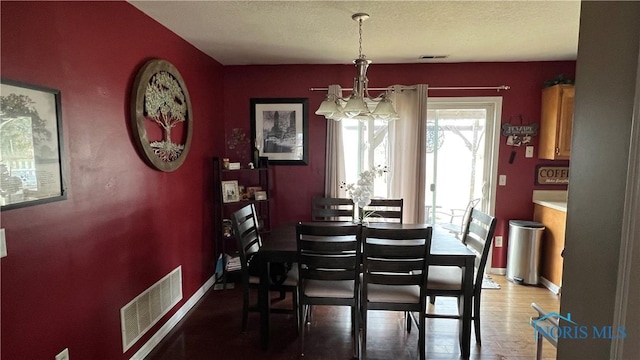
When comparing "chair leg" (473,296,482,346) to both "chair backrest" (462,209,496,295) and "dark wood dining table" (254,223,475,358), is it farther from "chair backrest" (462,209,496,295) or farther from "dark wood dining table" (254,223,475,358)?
"dark wood dining table" (254,223,475,358)

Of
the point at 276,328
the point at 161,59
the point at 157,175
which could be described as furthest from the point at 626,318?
the point at 161,59

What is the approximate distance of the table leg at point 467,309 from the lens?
2.30 meters

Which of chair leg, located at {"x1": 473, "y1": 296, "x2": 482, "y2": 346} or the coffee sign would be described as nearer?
chair leg, located at {"x1": 473, "y1": 296, "x2": 482, "y2": 346}

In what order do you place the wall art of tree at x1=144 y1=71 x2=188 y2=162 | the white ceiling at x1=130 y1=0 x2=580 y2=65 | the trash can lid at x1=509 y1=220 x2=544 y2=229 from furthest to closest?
the trash can lid at x1=509 y1=220 x2=544 y2=229, the wall art of tree at x1=144 y1=71 x2=188 y2=162, the white ceiling at x1=130 y1=0 x2=580 y2=65

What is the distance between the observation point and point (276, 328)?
279 centimetres

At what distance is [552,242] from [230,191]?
3.50 m

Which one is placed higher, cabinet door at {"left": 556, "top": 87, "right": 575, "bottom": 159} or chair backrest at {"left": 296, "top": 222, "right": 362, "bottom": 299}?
cabinet door at {"left": 556, "top": 87, "right": 575, "bottom": 159}

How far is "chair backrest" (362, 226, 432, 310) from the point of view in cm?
210

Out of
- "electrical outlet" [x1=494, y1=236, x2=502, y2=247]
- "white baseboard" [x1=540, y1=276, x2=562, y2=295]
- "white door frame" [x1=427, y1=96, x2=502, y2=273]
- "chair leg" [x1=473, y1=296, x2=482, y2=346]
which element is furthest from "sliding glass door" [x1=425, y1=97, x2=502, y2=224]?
"chair leg" [x1=473, y1=296, x2=482, y2=346]

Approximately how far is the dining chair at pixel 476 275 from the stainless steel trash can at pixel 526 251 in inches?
51.3

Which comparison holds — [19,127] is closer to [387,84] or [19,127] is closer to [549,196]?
[387,84]

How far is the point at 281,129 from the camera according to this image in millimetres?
3939

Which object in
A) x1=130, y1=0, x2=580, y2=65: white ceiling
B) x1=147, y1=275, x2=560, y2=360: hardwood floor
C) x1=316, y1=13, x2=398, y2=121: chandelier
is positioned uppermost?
x1=130, y1=0, x2=580, y2=65: white ceiling

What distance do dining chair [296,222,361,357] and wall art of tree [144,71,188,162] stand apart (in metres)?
1.27
